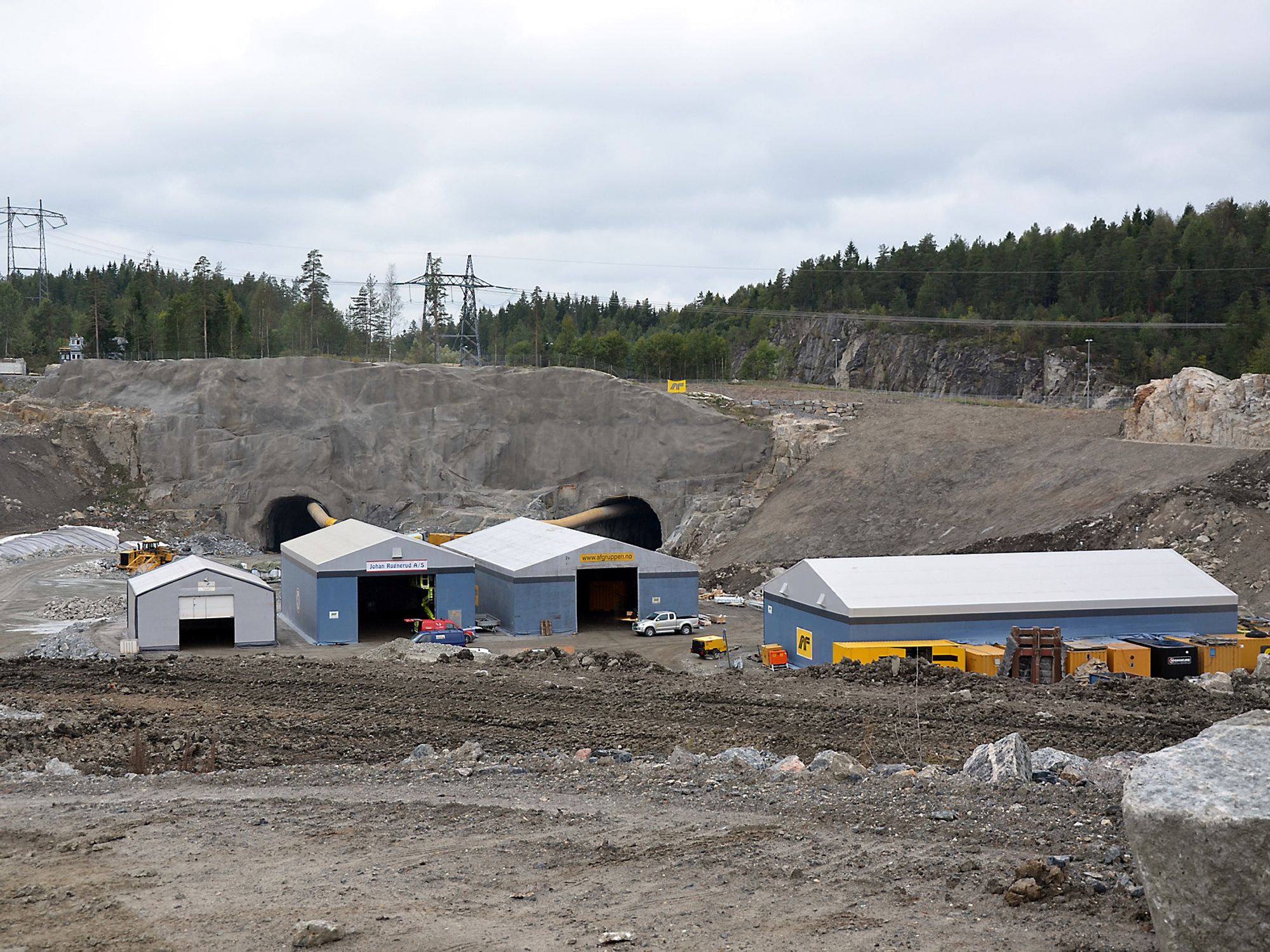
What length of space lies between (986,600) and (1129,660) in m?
3.89

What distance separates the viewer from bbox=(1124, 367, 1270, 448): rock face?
50.2 metres

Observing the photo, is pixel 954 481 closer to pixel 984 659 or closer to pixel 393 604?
pixel 984 659

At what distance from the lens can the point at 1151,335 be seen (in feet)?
344

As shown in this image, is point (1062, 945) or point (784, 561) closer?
point (1062, 945)

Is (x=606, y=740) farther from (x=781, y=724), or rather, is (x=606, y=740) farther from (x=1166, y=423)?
(x=1166, y=423)

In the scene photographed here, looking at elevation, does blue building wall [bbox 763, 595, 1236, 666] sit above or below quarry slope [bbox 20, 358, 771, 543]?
below

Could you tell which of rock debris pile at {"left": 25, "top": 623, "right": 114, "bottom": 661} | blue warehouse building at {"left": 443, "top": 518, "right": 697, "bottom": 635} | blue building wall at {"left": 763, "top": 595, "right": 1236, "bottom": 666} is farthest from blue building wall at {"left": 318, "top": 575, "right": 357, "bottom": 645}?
blue building wall at {"left": 763, "top": 595, "right": 1236, "bottom": 666}

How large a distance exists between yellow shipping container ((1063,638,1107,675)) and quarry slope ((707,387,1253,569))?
16847mm

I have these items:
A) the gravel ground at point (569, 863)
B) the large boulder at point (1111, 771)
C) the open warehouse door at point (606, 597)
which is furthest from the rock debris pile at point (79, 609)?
the large boulder at point (1111, 771)

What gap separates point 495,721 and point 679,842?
10.8 meters

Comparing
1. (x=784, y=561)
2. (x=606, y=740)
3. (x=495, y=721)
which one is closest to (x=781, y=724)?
(x=606, y=740)

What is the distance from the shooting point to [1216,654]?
97.9 ft

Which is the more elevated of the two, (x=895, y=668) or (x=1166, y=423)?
(x=1166, y=423)

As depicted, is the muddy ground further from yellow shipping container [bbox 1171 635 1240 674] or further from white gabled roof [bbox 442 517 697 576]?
white gabled roof [bbox 442 517 697 576]
